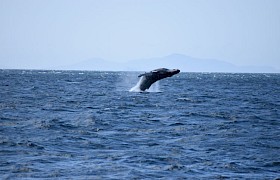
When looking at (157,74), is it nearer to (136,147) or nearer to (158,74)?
(158,74)

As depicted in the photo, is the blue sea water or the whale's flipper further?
the whale's flipper

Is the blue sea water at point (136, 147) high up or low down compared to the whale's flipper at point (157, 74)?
down

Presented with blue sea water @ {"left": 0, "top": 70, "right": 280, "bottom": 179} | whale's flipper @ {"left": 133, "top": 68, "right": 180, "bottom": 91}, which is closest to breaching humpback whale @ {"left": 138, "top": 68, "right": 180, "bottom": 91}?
whale's flipper @ {"left": 133, "top": 68, "right": 180, "bottom": 91}

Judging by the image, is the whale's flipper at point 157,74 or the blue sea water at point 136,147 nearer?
the blue sea water at point 136,147

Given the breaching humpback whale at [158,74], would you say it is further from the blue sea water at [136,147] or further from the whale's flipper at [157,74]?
the blue sea water at [136,147]

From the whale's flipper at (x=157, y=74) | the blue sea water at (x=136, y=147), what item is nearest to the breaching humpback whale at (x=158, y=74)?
the whale's flipper at (x=157, y=74)

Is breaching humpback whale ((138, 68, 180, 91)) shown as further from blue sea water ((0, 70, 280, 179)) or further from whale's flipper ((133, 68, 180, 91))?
blue sea water ((0, 70, 280, 179))

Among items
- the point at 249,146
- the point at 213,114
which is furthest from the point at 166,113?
the point at 249,146

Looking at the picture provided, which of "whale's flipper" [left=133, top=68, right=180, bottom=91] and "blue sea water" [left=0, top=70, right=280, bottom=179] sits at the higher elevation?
"whale's flipper" [left=133, top=68, right=180, bottom=91]

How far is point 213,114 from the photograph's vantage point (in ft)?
86.1

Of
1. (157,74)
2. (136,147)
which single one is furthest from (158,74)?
(136,147)

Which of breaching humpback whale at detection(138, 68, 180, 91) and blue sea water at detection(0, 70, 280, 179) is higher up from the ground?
breaching humpback whale at detection(138, 68, 180, 91)

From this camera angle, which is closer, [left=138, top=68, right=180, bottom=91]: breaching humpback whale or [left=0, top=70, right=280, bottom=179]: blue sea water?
[left=0, top=70, right=280, bottom=179]: blue sea water

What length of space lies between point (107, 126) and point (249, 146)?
22.2 feet
